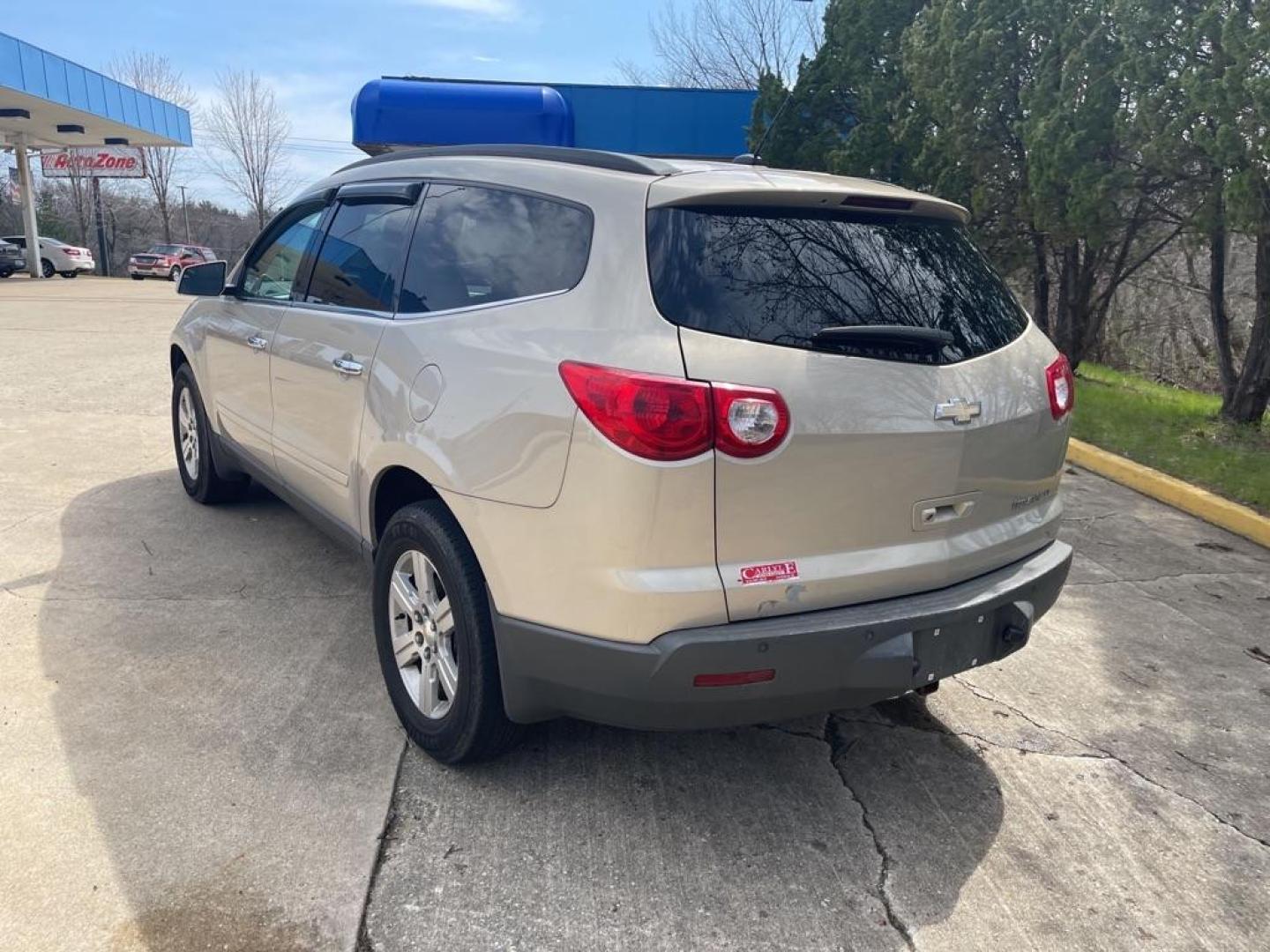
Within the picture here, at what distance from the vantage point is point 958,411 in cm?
258

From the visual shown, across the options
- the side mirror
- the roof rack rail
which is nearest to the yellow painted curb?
the roof rack rail

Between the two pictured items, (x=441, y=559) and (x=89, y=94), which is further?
(x=89, y=94)

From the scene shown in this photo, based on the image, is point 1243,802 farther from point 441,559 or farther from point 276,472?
point 276,472

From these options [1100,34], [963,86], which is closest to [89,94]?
[963,86]

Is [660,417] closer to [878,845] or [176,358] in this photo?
[878,845]

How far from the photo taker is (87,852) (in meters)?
2.54

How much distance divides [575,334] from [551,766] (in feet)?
4.61

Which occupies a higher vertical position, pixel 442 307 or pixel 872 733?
pixel 442 307

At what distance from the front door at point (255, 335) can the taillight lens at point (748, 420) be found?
2555 mm

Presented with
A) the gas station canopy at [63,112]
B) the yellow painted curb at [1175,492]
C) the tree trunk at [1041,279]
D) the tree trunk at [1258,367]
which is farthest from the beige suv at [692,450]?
the gas station canopy at [63,112]

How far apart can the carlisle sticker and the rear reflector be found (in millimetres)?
217

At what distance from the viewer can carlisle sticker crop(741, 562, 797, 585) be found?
236 cm

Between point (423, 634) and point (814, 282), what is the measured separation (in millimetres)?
1611

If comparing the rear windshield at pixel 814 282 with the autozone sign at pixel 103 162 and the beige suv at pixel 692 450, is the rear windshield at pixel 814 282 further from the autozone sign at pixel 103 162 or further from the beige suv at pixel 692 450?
the autozone sign at pixel 103 162
